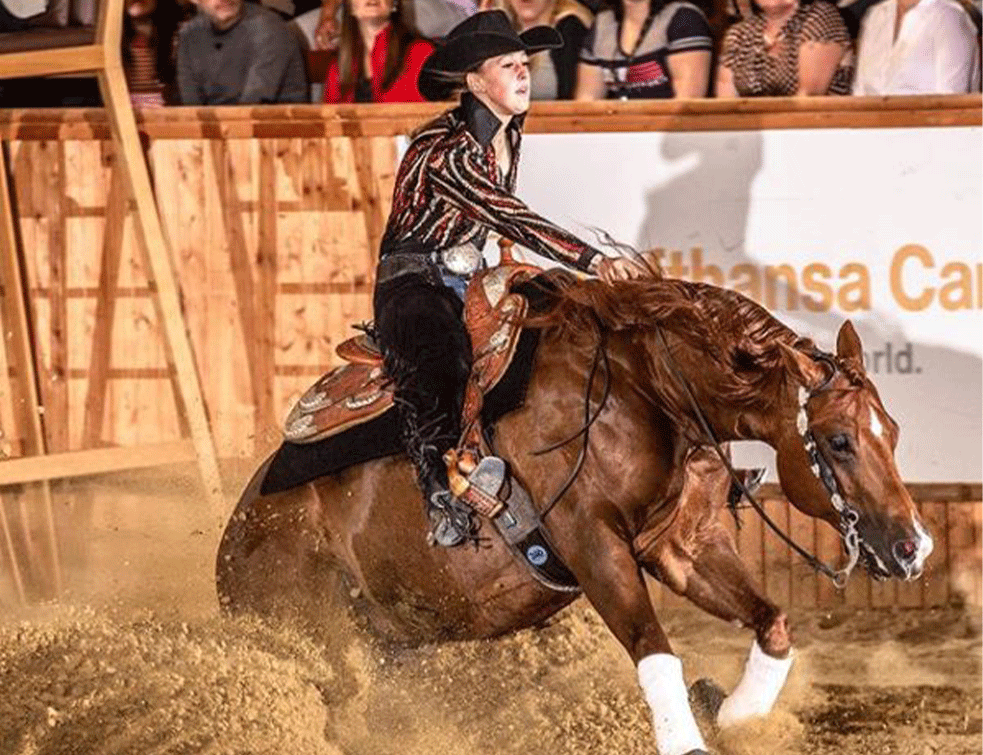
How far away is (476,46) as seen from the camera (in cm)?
690

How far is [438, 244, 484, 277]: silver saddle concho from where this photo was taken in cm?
708

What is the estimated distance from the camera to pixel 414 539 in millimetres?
7086

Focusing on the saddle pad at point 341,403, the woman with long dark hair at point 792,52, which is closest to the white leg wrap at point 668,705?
the saddle pad at point 341,403

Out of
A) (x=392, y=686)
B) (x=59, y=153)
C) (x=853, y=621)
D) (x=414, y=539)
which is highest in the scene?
(x=59, y=153)

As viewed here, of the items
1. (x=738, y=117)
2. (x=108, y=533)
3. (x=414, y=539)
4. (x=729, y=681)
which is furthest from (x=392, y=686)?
(x=738, y=117)

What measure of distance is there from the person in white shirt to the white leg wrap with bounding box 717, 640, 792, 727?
11.5 feet

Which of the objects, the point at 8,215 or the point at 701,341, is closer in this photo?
the point at 701,341

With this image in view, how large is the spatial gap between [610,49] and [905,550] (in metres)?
4.04

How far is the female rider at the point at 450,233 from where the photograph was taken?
22.2 ft

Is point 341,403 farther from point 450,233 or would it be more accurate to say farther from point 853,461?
point 853,461

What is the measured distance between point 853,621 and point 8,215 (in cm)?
389

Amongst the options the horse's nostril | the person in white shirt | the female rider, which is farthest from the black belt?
the person in white shirt

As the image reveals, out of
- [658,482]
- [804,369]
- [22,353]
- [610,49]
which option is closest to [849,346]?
[804,369]

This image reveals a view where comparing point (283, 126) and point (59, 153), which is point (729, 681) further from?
point (59, 153)
